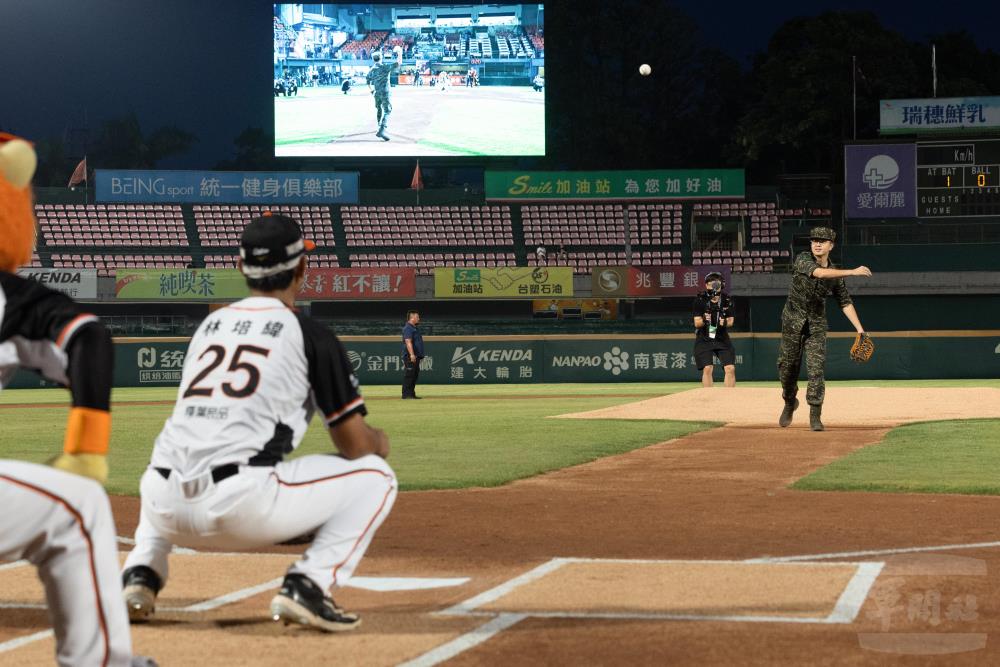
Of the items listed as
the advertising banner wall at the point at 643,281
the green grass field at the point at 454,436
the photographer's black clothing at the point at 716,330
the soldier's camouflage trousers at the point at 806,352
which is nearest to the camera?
the green grass field at the point at 454,436

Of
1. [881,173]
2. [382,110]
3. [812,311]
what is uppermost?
[382,110]

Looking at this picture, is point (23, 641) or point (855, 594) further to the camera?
point (855, 594)

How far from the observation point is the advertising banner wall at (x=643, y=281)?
42.3 meters

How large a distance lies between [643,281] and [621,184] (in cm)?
612

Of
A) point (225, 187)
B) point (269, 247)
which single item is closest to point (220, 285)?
point (225, 187)

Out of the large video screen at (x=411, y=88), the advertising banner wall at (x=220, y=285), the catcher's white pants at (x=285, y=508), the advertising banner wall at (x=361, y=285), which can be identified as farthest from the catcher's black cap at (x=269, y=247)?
the large video screen at (x=411, y=88)

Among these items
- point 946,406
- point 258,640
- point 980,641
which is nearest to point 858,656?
point 980,641

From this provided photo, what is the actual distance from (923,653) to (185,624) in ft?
9.09

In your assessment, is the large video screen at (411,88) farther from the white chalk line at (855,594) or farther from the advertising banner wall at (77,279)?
the white chalk line at (855,594)

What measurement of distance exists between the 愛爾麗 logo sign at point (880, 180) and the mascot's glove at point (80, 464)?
40.3m

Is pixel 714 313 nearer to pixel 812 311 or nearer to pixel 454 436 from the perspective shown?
pixel 454 436

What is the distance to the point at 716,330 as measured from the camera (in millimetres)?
23078

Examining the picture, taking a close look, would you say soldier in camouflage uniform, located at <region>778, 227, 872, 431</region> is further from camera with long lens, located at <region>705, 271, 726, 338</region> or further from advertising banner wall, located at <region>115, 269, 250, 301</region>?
advertising banner wall, located at <region>115, 269, 250, 301</region>

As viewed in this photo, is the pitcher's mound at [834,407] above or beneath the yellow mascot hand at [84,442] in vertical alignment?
beneath
